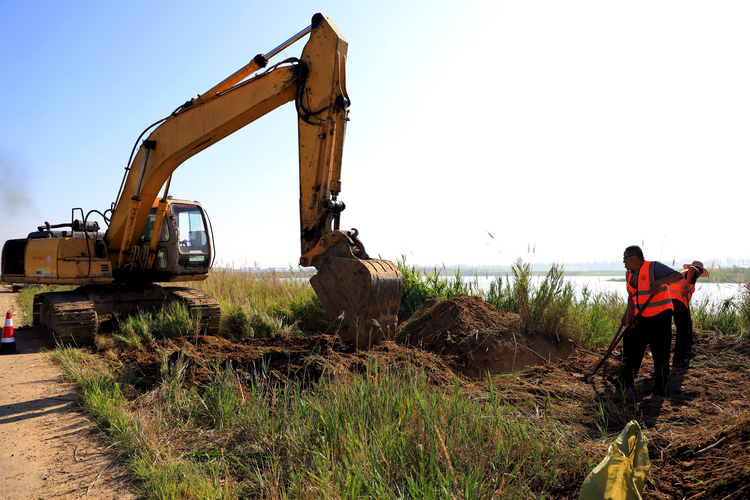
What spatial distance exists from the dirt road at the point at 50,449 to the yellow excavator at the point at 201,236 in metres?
2.10

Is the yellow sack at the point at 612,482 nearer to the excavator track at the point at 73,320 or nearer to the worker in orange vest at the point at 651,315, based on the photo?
the worker in orange vest at the point at 651,315

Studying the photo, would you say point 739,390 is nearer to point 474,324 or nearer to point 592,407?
point 592,407

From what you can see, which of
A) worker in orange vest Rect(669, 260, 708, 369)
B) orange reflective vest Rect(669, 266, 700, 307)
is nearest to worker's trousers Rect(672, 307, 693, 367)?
worker in orange vest Rect(669, 260, 708, 369)

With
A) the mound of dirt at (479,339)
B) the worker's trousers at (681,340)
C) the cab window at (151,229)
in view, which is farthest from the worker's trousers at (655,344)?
the cab window at (151,229)

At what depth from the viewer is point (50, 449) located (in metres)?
3.88

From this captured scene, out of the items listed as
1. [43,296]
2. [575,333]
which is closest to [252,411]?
[575,333]

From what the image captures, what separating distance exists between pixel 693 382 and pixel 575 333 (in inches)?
82.9

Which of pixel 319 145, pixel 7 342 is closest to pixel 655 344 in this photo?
pixel 319 145

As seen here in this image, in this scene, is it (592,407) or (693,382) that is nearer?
(592,407)

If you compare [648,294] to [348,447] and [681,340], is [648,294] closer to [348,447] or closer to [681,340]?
[681,340]

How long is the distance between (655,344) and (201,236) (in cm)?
814

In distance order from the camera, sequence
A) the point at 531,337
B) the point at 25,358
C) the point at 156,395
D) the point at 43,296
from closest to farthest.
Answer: the point at 156,395 → the point at 531,337 → the point at 25,358 → the point at 43,296

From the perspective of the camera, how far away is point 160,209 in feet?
30.9

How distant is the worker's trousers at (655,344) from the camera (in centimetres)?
509
